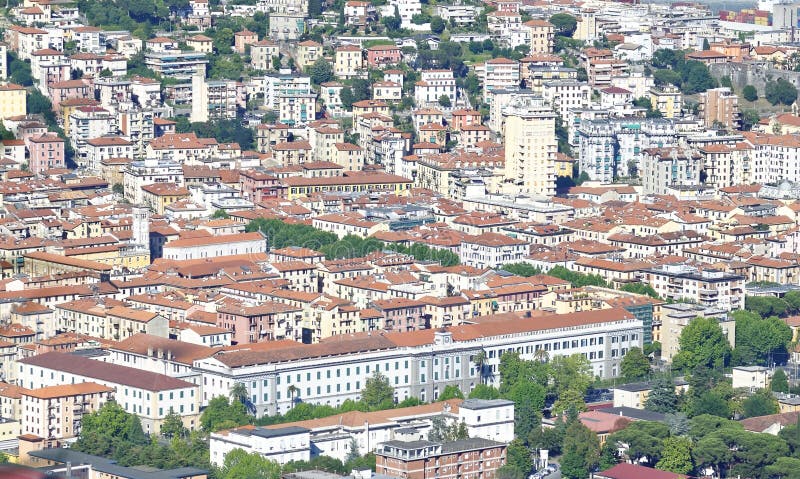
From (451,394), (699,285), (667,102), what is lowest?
(451,394)

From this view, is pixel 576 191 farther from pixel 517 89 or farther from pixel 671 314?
pixel 671 314

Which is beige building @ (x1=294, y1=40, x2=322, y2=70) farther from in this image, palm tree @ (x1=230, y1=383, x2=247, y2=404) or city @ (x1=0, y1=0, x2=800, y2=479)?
palm tree @ (x1=230, y1=383, x2=247, y2=404)

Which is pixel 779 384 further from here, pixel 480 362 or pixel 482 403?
pixel 482 403

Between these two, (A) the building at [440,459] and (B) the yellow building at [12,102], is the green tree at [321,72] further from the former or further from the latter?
(A) the building at [440,459]

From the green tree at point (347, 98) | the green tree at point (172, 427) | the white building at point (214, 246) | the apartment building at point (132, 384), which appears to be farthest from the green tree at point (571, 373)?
the green tree at point (347, 98)

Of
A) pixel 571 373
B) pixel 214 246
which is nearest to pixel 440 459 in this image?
pixel 571 373

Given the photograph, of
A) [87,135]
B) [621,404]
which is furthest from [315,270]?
[87,135]

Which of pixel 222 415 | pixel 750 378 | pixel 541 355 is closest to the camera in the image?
pixel 222 415

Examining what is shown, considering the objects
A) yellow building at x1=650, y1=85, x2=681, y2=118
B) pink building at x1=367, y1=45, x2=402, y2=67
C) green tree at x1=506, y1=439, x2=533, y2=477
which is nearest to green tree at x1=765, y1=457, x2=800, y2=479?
green tree at x1=506, y1=439, x2=533, y2=477
